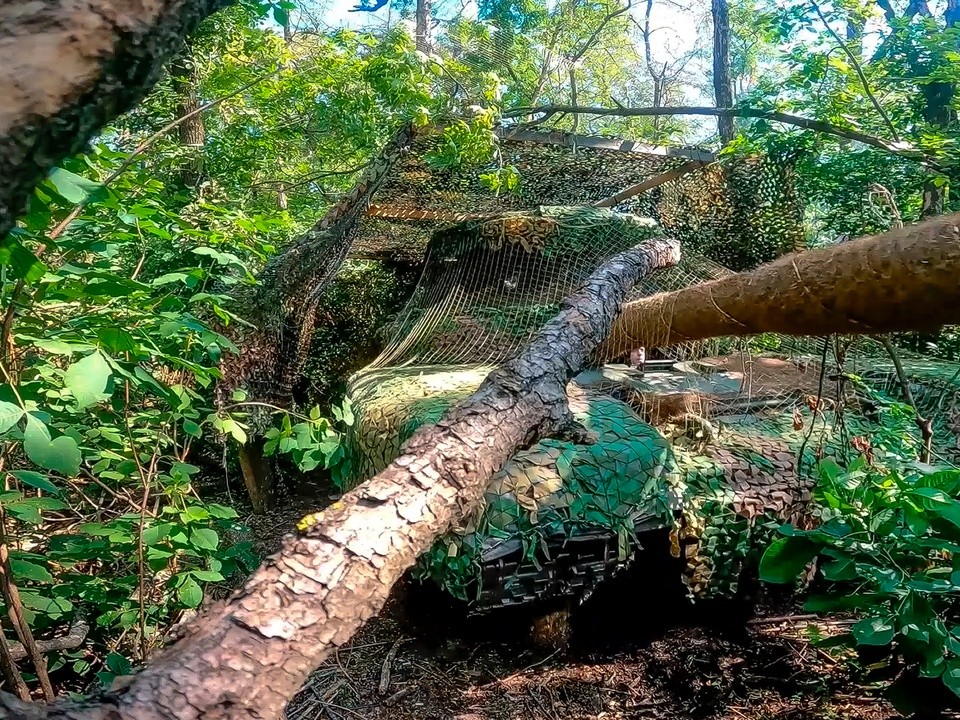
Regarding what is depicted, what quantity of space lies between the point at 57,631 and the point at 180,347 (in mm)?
971

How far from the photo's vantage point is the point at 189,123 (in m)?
4.37

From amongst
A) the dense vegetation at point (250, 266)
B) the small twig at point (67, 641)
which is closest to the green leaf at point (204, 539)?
the dense vegetation at point (250, 266)

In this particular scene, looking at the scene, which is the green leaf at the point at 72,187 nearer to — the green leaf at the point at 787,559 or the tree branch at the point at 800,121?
the green leaf at the point at 787,559

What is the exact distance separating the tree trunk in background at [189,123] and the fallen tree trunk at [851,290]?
11.9ft

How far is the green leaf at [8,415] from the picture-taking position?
2.74 ft

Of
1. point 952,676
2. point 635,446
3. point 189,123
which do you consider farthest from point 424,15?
point 952,676

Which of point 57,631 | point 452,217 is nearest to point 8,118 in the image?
point 57,631

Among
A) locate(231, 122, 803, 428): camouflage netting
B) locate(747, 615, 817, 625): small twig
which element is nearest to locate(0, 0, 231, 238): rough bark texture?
locate(747, 615, 817, 625): small twig

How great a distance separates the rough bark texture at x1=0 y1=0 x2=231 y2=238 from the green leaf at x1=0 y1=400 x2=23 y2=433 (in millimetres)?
502

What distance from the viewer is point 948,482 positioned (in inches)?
57.2

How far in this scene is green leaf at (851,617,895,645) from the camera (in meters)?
1.38

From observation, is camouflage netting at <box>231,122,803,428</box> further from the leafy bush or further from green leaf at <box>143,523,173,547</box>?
the leafy bush

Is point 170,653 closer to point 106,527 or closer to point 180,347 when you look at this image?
point 106,527

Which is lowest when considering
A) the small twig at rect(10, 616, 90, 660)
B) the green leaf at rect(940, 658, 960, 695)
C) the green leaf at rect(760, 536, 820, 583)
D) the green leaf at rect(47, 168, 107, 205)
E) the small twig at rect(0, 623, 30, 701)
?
the small twig at rect(10, 616, 90, 660)
